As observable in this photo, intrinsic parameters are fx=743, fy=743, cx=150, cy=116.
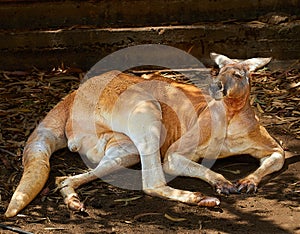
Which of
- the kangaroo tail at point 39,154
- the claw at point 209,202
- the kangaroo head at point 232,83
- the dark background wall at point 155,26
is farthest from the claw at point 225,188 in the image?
the dark background wall at point 155,26

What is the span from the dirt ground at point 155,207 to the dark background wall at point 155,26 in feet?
5.07

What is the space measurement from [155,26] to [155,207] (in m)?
2.70

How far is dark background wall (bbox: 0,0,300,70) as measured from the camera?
6.72 metres

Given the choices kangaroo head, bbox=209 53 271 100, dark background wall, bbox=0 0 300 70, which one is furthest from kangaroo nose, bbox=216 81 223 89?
dark background wall, bbox=0 0 300 70

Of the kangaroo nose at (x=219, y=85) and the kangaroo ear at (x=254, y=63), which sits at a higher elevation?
the kangaroo ear at (x=254, y=63)

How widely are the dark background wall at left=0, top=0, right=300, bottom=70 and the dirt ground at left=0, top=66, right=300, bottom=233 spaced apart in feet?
5.07

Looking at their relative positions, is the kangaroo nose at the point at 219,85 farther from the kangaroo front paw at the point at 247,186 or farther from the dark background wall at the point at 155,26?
the dark background wall at the point at 155,26

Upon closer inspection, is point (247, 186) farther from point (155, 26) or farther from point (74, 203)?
point (155, 26)

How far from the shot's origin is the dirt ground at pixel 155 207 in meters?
4.19

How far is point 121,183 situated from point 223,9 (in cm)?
255

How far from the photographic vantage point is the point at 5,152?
5.23 metres

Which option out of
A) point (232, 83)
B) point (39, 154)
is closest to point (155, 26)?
point (232, 83)

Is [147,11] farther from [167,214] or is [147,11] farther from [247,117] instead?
[167,214]

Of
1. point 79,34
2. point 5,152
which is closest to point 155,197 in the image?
point 5,152
